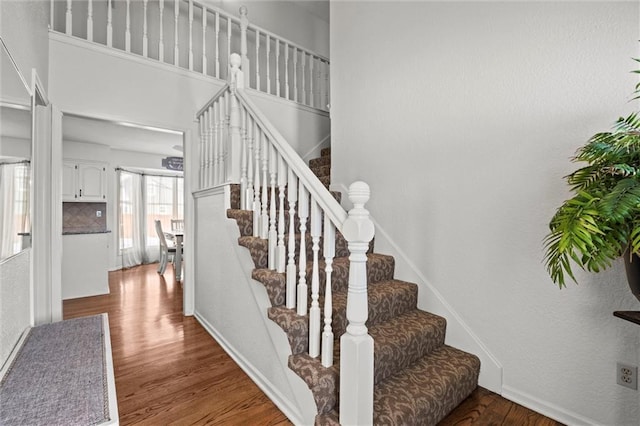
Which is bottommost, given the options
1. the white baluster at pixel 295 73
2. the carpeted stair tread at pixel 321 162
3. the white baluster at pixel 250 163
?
the white baluster at pixel 250 163

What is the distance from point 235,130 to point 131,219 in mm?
5899

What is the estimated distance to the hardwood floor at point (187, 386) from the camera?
1725mm

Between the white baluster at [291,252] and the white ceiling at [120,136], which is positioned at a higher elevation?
the white ceiling at [120,136]

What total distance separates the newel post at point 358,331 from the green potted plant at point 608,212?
0.70 metres

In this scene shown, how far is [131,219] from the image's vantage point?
708 centimetres

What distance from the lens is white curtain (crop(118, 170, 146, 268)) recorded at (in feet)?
22.3

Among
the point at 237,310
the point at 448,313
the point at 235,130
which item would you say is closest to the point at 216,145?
the point at 235,130

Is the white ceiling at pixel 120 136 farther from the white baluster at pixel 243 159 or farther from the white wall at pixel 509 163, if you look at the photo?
the white wall at pixel 509 163

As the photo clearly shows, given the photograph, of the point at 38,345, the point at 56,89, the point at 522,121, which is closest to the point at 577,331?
the point at 522,121

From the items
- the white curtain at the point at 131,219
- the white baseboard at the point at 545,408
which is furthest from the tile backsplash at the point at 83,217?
the white baseboard at the point at 545,408

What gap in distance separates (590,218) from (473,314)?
3.99 ft

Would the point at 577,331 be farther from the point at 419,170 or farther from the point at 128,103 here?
the point at 128,103

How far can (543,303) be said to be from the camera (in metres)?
1.73

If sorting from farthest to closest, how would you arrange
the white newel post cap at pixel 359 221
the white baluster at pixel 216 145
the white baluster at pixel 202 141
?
the white baluster at pixel 202 141 → the white baluster at pixel 216 145 → the white newel post cap at pixel 359 221
